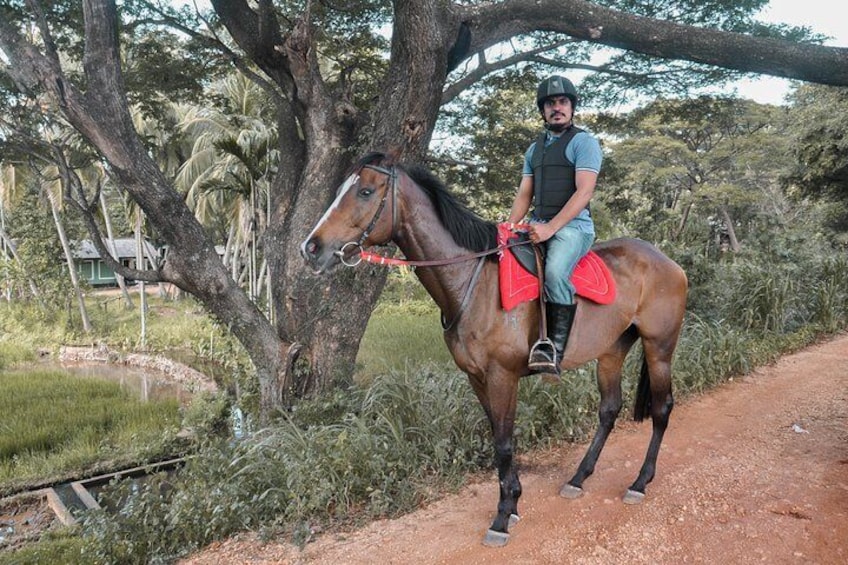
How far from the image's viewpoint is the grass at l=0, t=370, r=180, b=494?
6.43 meters

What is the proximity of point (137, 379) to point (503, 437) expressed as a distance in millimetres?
10774

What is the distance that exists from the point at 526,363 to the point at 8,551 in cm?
483

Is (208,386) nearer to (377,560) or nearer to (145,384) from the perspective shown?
(145,384)

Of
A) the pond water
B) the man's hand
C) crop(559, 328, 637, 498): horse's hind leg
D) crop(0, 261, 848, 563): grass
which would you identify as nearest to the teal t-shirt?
the man's hand

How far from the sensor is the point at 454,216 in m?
2.78

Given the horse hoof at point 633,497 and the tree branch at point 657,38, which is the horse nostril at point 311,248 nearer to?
the horse hoof at point 633,497

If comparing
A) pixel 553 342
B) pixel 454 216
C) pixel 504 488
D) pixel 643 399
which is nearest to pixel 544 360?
pixel 553 342

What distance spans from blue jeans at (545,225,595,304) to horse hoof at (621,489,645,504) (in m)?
1.36

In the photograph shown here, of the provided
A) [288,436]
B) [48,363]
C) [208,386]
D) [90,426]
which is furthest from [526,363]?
[48,363]

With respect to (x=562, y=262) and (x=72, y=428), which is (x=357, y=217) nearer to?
(x=562, y=262)

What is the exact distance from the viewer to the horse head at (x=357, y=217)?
2.43 m

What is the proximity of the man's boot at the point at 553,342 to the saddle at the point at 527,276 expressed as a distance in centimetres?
15

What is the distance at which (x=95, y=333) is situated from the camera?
47.7ft

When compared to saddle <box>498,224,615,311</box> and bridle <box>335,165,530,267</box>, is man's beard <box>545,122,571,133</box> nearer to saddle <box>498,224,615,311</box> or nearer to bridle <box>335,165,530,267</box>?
saddle <box>498,224,615,311</box>
